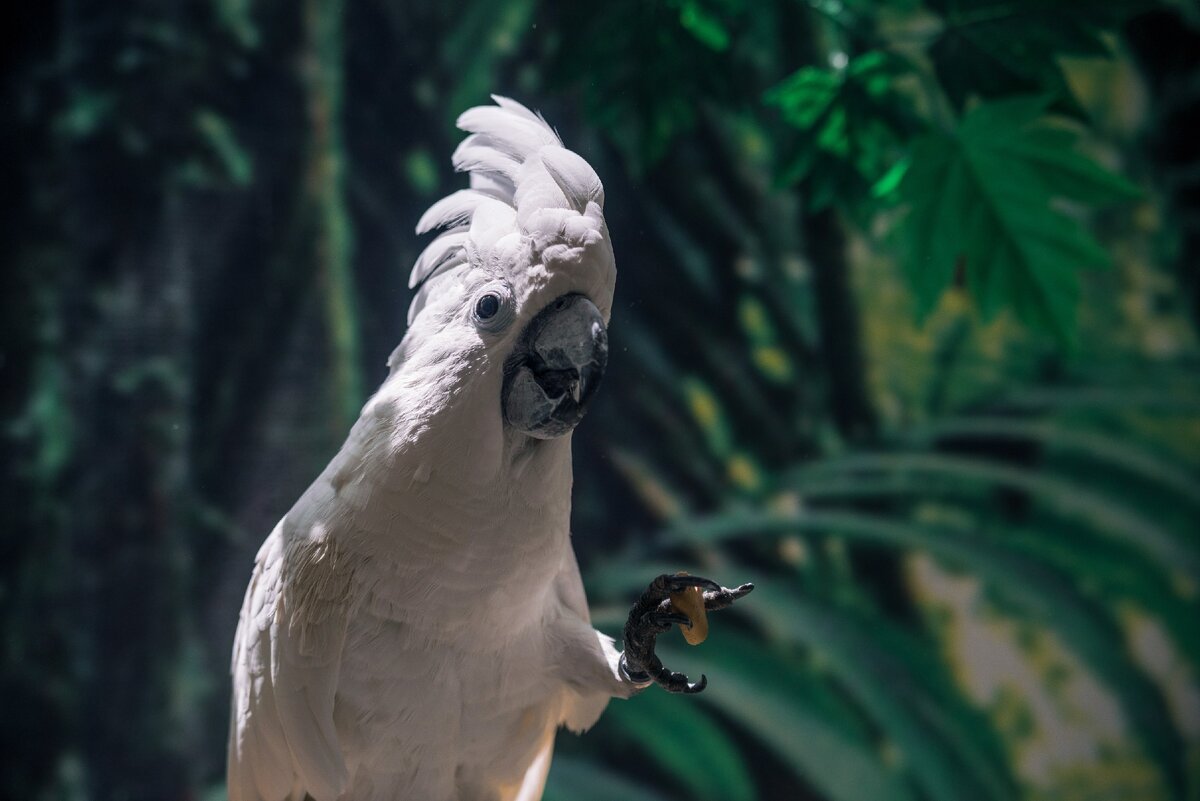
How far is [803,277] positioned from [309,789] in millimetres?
1679

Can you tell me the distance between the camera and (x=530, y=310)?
0.99m

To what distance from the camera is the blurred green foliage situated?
1613 millimetres

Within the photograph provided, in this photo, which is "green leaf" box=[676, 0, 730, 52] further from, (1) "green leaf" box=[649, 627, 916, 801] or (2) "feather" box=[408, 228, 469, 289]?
(1) "green leaf" box=[649, 627, 916, 801]

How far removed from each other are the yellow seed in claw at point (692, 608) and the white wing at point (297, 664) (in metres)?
0.42

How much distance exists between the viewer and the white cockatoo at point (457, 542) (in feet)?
3.31

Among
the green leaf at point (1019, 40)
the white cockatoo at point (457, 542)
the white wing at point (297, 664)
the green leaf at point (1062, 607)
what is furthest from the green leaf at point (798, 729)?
the green leaf at point (1019, 40)

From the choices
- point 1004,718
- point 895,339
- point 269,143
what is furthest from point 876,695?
point 269,143

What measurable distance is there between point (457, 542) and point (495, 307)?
294 millimetres

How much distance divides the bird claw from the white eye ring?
1.27ft

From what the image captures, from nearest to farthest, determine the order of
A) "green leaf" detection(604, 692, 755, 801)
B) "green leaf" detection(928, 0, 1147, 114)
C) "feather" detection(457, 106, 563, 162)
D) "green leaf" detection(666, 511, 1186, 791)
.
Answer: "feather" detection(457, 106, 563, 162)
"green leaf" detection(928, 0, 1147, 114)
"green leaf" detection(604, 692, 755, 801)
"green leaf" detection(666, 511, 1186, 791)

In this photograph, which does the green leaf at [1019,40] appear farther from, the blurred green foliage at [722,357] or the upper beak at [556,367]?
the upper beak at [556,367]

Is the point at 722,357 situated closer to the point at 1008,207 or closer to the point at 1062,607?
the point at 1008,207

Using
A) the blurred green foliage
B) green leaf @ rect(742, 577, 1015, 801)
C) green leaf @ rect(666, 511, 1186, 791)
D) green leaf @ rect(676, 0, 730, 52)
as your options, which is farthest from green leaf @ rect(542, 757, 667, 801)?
green leaf @ rect(676, 0, 730, 52)

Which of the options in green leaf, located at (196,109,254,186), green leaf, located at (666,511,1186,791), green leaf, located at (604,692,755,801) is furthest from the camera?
green leaf, located at (666,511,1186,791)
